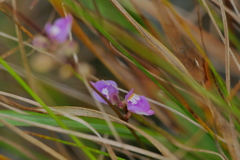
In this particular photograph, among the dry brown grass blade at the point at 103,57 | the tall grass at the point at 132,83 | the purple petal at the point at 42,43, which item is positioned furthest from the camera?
the dry brown grass blade at the point at 103,57

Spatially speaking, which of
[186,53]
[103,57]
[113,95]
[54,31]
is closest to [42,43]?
[54,31]

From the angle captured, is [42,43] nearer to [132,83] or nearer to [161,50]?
[161,50]

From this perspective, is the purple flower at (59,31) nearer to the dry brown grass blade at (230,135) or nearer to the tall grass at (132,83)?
the tall grass at (132,83)

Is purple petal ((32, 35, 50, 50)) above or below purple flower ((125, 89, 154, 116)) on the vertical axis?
above

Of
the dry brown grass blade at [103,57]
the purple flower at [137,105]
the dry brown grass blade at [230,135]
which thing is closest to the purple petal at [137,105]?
the purple flower at [137,105]

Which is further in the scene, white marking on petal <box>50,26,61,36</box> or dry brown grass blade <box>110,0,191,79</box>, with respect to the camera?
dry brown grass blade <box>110,0,191,79</box>

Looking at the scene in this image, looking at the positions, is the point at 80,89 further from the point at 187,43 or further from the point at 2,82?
the point at 187,43

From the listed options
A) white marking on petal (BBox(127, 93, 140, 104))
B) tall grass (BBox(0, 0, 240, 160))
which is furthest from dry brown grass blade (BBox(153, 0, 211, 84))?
white marking on petal (BBox(127, 93, 140, 104))

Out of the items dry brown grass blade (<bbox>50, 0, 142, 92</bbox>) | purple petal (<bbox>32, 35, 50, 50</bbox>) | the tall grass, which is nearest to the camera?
purple petal (<bbox>32, 35, 50, 50</bbox>)

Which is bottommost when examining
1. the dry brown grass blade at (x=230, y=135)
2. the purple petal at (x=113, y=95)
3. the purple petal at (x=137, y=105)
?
the dry brown grass blade at (x=230, y=135)

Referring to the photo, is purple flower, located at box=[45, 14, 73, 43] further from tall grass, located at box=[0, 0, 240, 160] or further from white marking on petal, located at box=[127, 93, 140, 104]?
white marking on petal, located at box=[127, 93, 140, 104]
